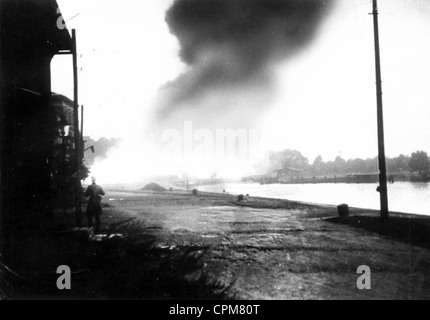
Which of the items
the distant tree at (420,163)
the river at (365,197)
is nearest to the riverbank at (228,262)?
the river at (365,197)

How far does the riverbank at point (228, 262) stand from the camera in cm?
493

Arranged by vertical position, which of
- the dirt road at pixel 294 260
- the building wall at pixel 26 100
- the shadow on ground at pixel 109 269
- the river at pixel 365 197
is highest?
the building wall at pixel 26 100

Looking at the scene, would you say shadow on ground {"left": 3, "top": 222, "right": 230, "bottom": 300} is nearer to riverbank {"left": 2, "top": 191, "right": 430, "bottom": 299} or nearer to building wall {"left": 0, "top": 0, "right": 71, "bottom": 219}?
riverbank {"left": 2, "top": 191, "right": 430, "bottom": 299}

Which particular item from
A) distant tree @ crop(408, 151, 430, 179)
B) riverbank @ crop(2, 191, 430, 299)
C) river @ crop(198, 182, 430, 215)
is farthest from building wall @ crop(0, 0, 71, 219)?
distant tree @ crop(408, 151, 430, 179)

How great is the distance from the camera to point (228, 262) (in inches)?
266

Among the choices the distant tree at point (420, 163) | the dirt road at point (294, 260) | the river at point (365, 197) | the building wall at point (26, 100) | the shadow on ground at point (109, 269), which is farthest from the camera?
the distant tree at point (420, 163)

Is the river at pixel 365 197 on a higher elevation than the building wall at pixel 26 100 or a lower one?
lower

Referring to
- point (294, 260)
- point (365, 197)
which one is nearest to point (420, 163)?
point (365, 197)

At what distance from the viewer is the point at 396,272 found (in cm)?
593

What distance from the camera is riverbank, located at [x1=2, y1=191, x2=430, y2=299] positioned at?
493cm

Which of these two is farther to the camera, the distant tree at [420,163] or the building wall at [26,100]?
the distant tree at [420,163]

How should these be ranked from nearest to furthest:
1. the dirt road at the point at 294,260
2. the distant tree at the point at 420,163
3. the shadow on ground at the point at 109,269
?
the shadow on ground at the point at 109,269 → the dirt road at the point at 294,260 → the distant tree at the point at 420,163

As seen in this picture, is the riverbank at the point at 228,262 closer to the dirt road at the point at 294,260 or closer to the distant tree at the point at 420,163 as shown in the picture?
the dirt road at the point at 294,260

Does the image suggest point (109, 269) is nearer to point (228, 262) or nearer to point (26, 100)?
point (228, 262)
